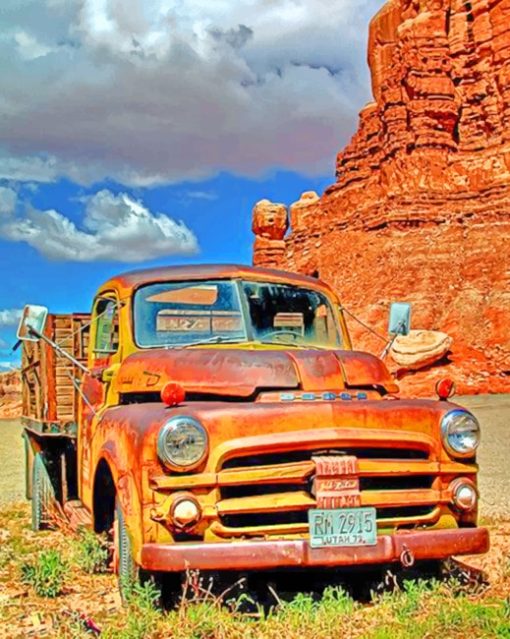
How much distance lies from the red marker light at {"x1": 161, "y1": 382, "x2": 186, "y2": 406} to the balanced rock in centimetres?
3175

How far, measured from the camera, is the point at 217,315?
6180 mm

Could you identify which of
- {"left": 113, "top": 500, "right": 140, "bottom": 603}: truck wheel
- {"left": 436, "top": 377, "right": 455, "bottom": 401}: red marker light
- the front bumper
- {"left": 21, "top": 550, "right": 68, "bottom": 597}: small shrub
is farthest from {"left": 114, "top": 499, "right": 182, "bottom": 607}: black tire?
{"left": 436, "top": 377, "right": 455, "bottom": 401}: red marker light

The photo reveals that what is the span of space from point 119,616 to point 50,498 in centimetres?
357

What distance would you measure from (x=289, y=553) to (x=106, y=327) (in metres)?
2.85

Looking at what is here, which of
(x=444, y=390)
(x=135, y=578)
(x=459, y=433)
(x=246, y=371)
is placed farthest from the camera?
→ (x=444, y=390)

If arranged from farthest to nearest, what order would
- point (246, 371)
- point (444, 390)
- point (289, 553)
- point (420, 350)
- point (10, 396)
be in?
point (10, 396) → point (420, 350) → point (444, 390) → point (246, 371) → point (289, 553)

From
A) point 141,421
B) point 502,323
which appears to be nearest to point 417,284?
point 502,323

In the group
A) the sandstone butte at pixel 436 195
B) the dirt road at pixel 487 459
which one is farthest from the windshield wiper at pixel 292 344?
the sandstone butte at pixel 436 195

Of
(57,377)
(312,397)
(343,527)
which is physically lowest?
(343,527)

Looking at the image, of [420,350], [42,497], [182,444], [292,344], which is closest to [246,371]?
[182,444]

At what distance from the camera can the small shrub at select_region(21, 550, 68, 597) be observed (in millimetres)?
5605

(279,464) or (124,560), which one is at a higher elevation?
(279,464)

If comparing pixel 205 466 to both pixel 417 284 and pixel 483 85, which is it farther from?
pixel 483 85

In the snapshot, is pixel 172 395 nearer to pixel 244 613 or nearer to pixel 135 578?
pixel 135 578
